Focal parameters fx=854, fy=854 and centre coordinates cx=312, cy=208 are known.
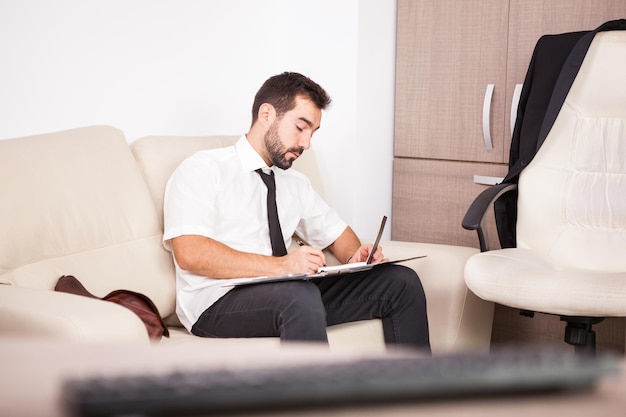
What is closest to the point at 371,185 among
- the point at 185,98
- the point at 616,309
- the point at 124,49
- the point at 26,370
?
the point at 185,98

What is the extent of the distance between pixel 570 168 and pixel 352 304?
3.03ft

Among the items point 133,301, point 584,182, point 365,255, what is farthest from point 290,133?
point 584,182

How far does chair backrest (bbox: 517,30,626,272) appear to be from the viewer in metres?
2.80

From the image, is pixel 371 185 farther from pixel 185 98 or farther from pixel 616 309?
pixel 616 309

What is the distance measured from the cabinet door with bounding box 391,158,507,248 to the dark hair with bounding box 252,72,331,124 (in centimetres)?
107

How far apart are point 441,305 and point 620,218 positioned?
2.18 feet

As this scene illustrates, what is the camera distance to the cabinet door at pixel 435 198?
3.54 metres

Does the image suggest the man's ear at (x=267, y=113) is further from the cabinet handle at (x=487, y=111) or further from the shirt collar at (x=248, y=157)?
the cabinet handle at (x=487, y=111)

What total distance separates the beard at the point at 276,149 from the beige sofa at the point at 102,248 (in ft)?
0.78

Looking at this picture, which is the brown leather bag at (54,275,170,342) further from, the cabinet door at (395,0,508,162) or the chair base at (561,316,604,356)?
the cabinet door at (395,0,508,162)

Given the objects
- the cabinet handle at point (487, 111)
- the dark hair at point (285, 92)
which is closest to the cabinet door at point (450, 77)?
the cabinet handle at point (487, 111)

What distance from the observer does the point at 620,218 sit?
9.12 feet

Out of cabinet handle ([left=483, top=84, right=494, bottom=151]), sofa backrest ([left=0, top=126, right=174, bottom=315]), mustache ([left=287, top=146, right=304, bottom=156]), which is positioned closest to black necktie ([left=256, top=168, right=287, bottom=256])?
mustache ([left=287, top=146, right=304, bottom=156])

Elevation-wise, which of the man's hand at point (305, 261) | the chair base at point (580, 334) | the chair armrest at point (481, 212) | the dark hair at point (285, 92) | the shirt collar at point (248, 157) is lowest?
the chair base at point (580, 334)
